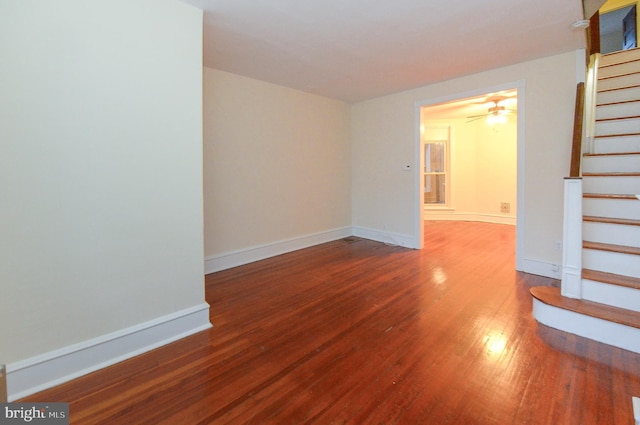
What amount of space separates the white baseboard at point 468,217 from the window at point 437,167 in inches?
8.6

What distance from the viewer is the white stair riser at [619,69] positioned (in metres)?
3.88

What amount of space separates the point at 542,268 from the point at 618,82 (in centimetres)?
268

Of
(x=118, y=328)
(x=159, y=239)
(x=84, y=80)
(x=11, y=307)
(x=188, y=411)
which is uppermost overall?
(x=84, y=80)

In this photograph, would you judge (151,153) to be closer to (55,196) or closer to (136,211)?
(136,211)

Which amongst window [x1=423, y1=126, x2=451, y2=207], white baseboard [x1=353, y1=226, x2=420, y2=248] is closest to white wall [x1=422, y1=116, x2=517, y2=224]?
window [x1=423, y1=126, x2=451, y2=207]

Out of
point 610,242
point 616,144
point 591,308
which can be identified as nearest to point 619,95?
point 616,144

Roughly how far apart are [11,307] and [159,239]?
82cm

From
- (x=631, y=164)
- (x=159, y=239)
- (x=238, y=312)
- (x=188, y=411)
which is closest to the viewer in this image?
(x=188, y=411)

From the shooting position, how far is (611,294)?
2262 mm

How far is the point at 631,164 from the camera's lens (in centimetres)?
289

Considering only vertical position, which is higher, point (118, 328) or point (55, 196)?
point (55, 196)

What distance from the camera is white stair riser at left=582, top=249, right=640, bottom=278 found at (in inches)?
91.8

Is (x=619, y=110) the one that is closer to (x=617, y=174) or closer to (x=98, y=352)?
(x=617, y=174)

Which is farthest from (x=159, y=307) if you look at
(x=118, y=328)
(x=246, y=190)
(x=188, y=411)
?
(x=246, y=190)
